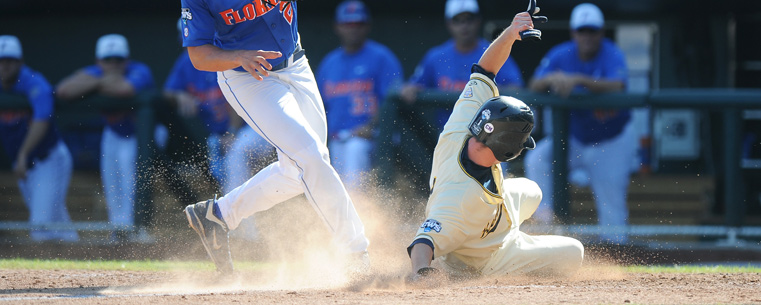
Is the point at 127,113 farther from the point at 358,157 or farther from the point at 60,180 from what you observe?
the point at 358,157

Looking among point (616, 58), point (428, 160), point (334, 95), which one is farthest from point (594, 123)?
point (334, 95)

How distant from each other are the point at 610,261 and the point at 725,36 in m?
4.90

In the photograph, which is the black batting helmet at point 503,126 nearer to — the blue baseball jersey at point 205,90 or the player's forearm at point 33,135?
the blue baseball jersey at point 205,90

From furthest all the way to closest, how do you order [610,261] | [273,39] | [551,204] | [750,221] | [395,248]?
[750,221], [551,204], [610,261], [395,248], [273,39]

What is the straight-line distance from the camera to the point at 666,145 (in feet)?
33.3

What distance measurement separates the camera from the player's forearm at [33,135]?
24.5 ft

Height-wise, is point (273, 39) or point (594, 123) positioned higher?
point (273, 39)

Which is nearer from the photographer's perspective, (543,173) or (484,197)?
(484,197)

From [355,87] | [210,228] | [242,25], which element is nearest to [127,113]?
[355,87]

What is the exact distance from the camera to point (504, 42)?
4543 mm

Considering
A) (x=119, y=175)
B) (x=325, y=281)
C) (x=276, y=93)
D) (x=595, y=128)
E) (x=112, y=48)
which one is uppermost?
(x=112, y=48)

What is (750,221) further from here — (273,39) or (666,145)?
(273,39)

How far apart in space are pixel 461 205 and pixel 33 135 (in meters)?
4.61

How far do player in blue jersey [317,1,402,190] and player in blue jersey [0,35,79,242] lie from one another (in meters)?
2.20
